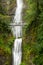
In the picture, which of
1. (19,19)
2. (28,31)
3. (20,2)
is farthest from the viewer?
(20,2)

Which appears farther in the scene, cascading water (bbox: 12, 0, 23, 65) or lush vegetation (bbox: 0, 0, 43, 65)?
cascading water (bbox: 12, 0, 23, 65)

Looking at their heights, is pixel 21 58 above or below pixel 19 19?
below

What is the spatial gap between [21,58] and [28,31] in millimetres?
2607

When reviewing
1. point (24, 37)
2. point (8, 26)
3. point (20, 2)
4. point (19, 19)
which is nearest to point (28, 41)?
point (24, 37)

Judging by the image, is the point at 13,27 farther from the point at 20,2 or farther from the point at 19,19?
the point at 20,2

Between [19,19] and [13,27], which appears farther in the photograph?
[19,19]

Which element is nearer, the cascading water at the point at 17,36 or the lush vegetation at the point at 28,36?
the lush vegetation at the point at 28,36

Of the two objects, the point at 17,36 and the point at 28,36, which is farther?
the point at 17,36

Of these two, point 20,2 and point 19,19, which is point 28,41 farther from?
point 20,2

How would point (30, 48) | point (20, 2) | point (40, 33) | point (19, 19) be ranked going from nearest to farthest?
point (40, 33)
point (30, 48)
point (19, 19)
point (20, 2)

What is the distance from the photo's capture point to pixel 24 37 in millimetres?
24828

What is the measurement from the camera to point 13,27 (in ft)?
87.4

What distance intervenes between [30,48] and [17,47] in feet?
4.70

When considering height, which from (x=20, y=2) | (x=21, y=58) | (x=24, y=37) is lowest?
(x=21, y=58)
